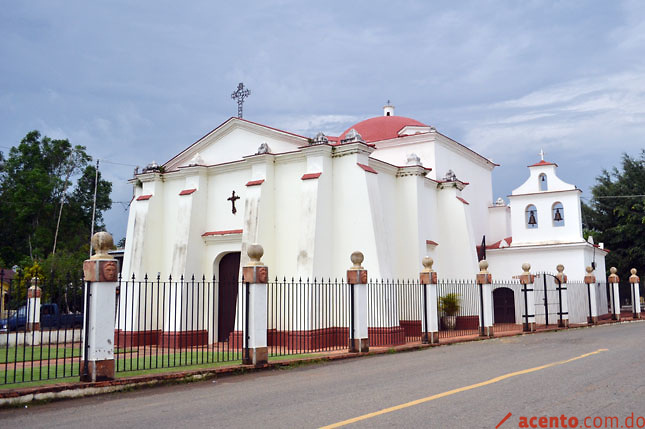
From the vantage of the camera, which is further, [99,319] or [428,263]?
[428,263]

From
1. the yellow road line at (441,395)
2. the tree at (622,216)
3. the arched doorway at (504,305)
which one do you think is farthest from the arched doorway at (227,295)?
the tree at (622,216)

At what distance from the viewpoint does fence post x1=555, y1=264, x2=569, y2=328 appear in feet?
76.9

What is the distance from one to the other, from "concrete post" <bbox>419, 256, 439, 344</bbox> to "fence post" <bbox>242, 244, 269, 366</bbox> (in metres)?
6.14

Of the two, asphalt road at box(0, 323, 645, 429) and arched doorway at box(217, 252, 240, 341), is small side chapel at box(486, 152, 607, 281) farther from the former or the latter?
asphalt road at box(0, 323, 645, 429)

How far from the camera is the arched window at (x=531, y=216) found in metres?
28.1

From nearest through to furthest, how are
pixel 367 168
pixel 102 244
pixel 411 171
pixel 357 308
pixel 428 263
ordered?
pixel 102 244
pixel 357 308
pixel 428 263
pixel 367 168
pixel 411 171

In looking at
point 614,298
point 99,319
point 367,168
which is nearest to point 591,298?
point 614,298

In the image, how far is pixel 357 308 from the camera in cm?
1448

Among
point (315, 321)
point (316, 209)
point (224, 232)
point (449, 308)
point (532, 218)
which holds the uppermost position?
point (532, 218)

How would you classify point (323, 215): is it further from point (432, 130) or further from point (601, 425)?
point (601, 425)

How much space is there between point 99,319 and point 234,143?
490 inches

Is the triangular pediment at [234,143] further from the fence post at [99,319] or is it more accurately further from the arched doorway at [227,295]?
the fence post at [99,319]

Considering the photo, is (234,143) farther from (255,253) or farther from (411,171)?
(255,253)

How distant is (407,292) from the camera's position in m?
19.5
